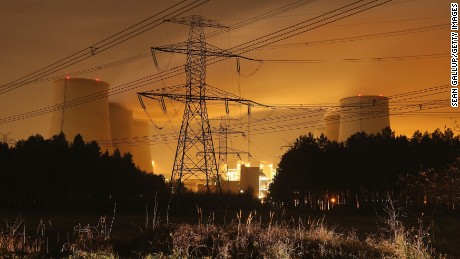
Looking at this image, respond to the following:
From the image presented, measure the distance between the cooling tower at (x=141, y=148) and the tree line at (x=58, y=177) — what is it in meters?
10.9

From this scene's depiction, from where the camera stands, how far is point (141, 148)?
49438 millimetres

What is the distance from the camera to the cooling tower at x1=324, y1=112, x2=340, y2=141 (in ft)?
171

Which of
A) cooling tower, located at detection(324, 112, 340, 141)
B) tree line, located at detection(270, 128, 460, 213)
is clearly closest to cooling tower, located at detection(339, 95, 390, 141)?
tree line, located at detection(270, 128, 460, 213)

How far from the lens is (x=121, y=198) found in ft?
122

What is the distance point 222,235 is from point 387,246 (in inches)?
138

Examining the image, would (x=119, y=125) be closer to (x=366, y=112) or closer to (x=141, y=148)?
(x=141, y=148)

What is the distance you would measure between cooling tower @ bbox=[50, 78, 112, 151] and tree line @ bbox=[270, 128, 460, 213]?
15.7m

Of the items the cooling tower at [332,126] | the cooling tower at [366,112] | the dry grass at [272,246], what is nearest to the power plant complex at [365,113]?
the cooling tower at [366,112]

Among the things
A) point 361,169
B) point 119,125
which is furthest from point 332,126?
point 119,125

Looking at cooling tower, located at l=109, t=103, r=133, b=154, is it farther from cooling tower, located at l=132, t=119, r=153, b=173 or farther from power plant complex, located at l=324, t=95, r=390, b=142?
power plant complex, located at l=324, t=95, r=390, b=142

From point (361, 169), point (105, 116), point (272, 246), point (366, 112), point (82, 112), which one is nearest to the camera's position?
point (272, 246)

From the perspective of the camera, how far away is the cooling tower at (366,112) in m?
36.7

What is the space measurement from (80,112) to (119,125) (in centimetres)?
925

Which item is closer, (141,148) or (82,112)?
(82,112)
